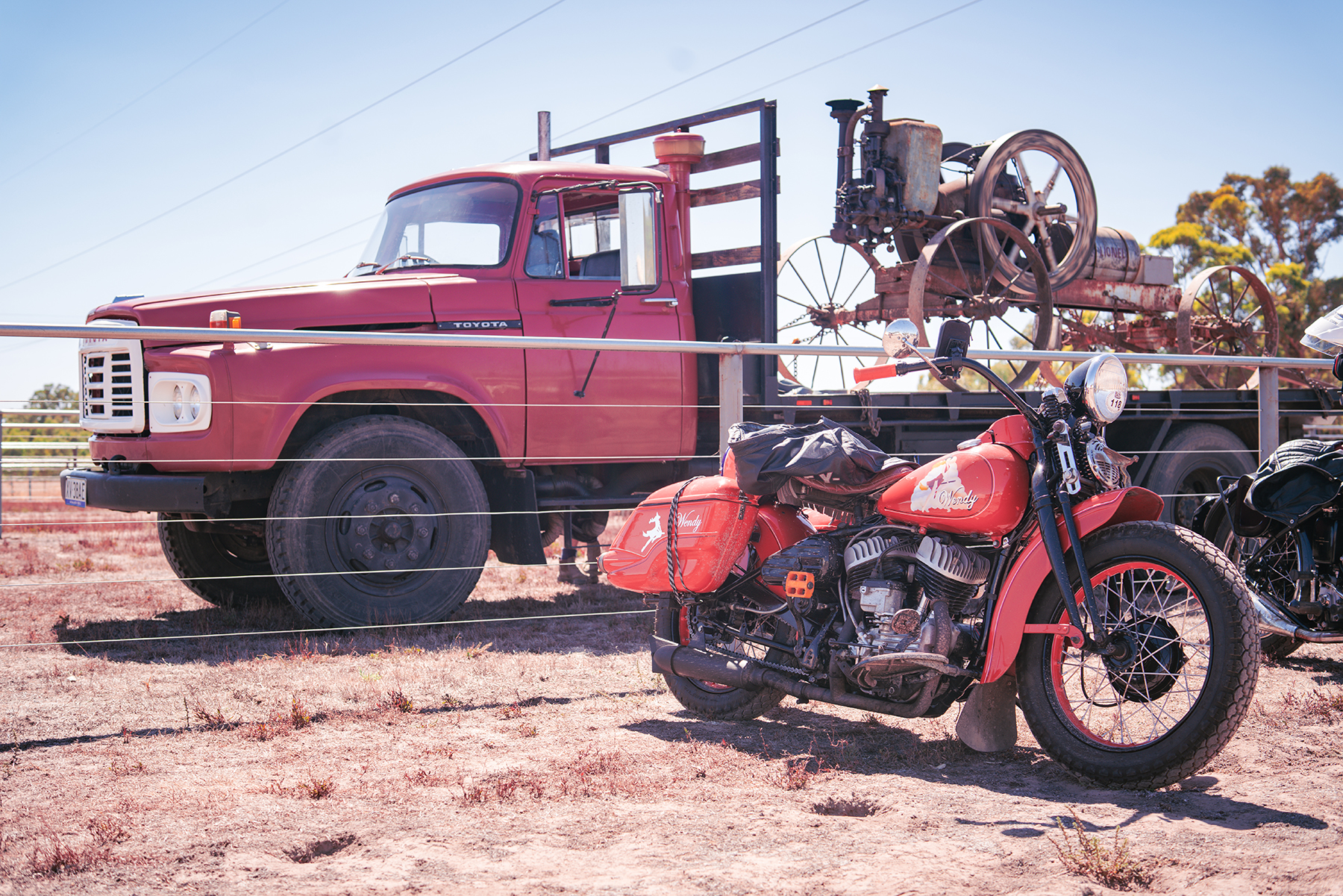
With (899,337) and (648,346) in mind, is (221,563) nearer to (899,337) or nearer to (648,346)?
(648,346)

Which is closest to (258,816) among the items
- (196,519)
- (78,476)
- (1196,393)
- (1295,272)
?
(196,519)

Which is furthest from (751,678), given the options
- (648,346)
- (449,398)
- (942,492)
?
(449,398)

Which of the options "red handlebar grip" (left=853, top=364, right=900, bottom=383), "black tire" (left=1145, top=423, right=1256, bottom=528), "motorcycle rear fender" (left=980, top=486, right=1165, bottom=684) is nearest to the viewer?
"motorcycle rear fender" (left=980, top=486, right=1165, bottom=684)

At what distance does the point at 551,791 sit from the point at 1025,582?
162cm

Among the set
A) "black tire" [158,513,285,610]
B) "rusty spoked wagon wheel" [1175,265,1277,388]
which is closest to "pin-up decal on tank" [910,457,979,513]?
Result: "black tire" [158,513,285,610]

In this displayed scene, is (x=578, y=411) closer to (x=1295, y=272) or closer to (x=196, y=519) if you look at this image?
(x=196, y=519)

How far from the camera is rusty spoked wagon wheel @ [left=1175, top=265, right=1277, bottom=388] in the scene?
32.4ft

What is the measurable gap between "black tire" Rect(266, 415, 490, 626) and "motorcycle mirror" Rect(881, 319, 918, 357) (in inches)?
116

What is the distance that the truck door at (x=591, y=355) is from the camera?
6.57 metres

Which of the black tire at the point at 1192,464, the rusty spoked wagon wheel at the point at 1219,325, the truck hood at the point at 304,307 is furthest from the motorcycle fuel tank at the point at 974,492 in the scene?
the rusty spoked wagon wheel at the point at 1219,325

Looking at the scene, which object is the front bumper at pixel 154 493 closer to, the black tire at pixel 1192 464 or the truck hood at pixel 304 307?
the truck hood at pixel 304 307

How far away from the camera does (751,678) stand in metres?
4.14

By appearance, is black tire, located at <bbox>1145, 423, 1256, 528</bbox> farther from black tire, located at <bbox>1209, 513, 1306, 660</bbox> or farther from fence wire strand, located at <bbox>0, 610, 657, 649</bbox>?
fence wire strand, located at <bbox>0, 610, 657, 649</bbox>

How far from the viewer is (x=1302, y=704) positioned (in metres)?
4.41
